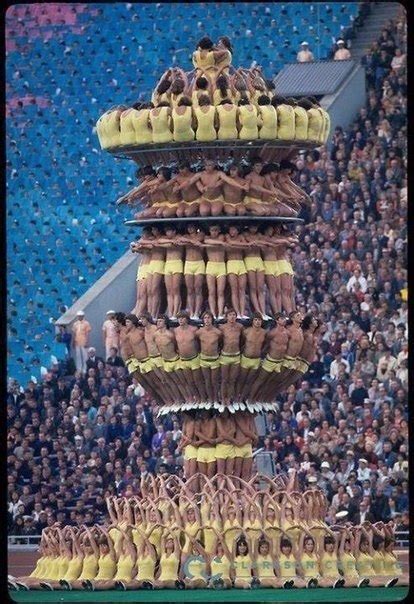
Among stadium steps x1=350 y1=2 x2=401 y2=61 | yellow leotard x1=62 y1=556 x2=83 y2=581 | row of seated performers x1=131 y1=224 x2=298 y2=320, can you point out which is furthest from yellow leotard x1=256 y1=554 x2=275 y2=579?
stadium steps x1=350 y1=2 x2=401 y2=61

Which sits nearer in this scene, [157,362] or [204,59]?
[157,362]

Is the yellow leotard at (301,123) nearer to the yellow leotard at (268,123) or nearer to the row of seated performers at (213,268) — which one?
the yellow leotard at (268,123)

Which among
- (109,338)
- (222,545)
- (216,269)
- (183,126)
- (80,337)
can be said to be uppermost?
(183,126)

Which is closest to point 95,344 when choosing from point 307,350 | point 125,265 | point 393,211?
point 125,265

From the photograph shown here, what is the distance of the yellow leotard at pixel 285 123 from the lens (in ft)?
111

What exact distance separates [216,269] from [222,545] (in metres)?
2.93

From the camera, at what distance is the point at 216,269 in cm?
3416

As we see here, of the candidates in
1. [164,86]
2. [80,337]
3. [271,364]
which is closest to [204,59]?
[164,86]

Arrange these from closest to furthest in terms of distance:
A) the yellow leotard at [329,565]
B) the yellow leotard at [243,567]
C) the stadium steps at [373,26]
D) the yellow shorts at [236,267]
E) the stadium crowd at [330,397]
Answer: the yellow leotard at [243,567] < the yellow leotard at [329,565] < the yellow shorts at [236,267] < the stadium crowd at [330,397] < the stadium steps at [373,26]

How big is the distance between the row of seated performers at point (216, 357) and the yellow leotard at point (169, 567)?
5.80 feet

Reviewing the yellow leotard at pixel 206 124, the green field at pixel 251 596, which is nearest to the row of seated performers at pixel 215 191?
the yellow leotard at pixel 206 124

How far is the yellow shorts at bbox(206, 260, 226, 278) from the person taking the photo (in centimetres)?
3412

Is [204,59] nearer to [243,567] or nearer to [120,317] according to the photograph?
[120,317]

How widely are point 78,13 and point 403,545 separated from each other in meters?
13.3
